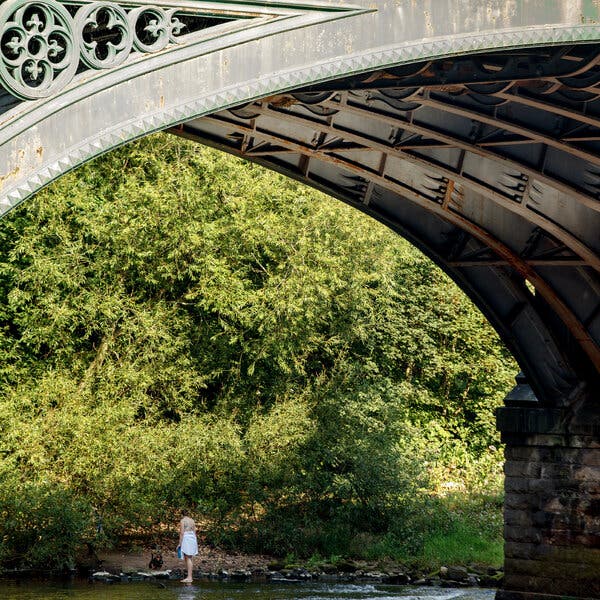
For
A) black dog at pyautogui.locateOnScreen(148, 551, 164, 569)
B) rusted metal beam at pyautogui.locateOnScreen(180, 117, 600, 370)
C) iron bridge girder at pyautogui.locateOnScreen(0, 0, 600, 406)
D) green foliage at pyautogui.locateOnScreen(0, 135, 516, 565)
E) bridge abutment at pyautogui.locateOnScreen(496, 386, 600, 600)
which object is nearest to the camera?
iron bridge girder at pyautogui.locateOnScreen(0, 0, 600, 406)

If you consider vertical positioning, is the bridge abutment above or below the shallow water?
above

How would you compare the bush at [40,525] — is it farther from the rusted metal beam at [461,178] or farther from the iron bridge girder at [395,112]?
the rusted metal beam at [461,178]

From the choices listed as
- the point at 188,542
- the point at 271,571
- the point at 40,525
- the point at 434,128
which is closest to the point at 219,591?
the point at 188,542

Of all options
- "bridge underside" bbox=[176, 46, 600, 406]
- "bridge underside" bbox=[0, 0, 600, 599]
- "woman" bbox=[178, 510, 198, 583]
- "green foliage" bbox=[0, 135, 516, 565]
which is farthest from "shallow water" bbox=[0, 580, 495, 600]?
"bridge underside" bbox=[176, 46, 600, 406]

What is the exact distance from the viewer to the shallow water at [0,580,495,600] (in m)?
19.5

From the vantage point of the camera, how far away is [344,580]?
73.2 feet

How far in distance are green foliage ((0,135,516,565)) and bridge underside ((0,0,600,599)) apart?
23.1 ft

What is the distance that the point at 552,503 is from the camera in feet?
58.4

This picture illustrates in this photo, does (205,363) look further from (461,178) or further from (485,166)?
(461,178)

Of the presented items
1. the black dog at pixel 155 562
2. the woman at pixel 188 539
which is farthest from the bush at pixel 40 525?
the woman at pixel 188 539

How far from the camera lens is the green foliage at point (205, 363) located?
2377 cm

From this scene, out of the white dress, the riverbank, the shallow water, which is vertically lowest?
the shallow water

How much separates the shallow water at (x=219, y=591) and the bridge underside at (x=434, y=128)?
294cm

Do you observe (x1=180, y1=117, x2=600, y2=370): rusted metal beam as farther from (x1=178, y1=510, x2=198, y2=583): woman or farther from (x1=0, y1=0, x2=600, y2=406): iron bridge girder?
(x1=178, y1=510, x2=198, y2=583): woman
